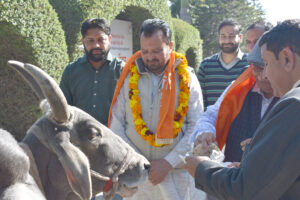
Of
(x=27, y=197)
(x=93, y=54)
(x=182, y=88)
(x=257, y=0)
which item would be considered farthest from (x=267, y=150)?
(x=257, y=0)

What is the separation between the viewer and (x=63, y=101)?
6.59 ft

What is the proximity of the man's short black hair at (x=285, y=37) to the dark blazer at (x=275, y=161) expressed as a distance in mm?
216

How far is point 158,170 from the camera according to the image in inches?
126

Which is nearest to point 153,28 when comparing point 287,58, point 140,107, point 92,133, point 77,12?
point 140,107

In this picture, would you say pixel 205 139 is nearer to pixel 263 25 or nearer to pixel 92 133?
pixel 92 133

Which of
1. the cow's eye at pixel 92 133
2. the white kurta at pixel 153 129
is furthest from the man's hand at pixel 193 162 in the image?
the white kurta at pixel 153 129

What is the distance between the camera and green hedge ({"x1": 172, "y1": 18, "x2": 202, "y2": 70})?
47.3 ft

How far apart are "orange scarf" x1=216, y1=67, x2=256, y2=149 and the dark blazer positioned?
4.39 feet

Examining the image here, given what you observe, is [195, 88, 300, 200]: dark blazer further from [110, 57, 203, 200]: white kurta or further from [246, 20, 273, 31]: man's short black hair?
[246, 20, 273, 31]: man's short black hair

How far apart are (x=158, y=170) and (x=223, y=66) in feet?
7.28

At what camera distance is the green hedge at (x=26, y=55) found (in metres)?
5.77

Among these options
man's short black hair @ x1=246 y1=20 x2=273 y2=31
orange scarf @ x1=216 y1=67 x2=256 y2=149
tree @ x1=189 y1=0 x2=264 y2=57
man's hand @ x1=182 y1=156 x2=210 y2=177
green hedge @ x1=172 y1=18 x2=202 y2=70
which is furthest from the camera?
tree @ x1=189 y1=0 x2=264 y2=57

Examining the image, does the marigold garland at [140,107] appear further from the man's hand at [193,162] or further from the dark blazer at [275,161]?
the dark blazer at [275,161]

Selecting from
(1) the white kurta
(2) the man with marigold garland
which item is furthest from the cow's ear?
(1) the white kurta
